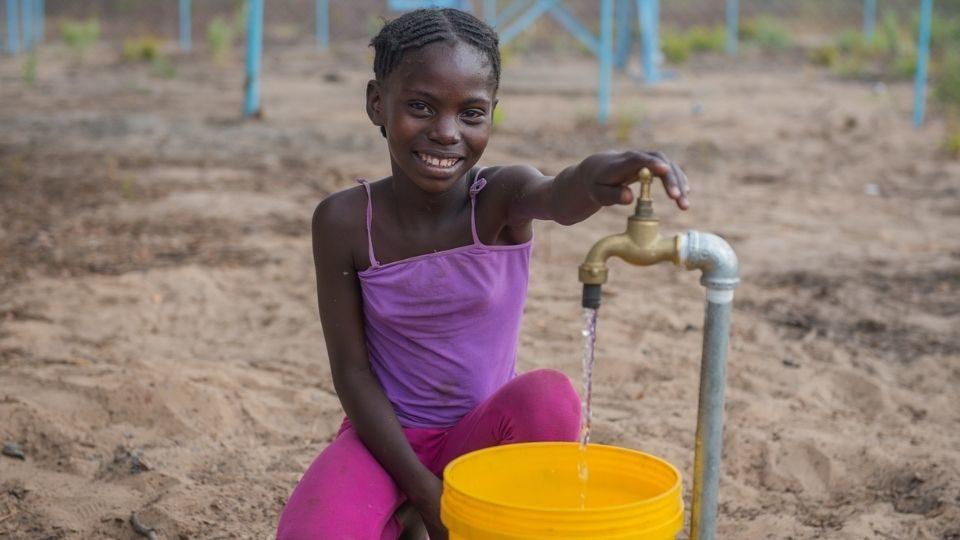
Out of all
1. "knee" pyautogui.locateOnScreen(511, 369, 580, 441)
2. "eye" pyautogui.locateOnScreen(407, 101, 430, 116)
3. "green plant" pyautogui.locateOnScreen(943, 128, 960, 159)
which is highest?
"eye" pyautogui.locateOnScreen(407, 101, 430, 116)

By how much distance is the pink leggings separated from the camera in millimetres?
1852

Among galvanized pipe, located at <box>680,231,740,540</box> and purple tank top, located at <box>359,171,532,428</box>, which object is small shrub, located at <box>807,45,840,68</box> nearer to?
purple tank top, located at <box>359,171,532,428</box>

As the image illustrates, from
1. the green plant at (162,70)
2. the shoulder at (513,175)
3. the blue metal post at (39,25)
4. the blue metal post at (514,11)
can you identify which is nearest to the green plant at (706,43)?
the blue metal post at (514,11)

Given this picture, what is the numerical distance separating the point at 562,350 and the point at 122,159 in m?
3.88

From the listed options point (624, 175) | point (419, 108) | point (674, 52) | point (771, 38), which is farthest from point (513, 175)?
point (771, 38)

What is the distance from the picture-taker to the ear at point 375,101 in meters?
2.05

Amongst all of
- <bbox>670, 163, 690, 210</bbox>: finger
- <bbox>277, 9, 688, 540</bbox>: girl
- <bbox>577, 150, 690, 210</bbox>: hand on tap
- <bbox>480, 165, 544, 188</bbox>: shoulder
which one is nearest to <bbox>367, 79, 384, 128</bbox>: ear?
<bbox>277, 9, 688, 540</bbox>: girl

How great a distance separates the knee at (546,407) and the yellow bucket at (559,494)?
0.62 ft

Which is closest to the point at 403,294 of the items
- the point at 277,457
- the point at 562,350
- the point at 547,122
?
the point at 277,457

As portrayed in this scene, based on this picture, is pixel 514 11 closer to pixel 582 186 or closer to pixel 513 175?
pixel 513 175

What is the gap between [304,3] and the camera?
22.5m

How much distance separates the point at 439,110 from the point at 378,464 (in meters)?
0.64

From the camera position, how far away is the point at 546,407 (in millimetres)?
1981

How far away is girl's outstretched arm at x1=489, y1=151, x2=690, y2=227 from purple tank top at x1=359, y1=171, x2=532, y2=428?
0.28ft
